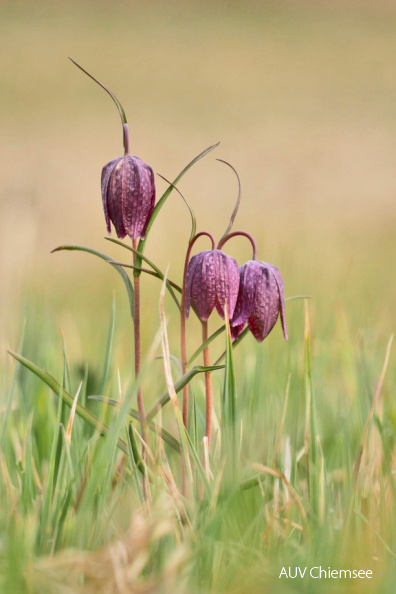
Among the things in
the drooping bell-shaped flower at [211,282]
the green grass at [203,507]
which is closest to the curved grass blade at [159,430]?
the green grass at [203,507]

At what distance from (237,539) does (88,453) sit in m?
0.23

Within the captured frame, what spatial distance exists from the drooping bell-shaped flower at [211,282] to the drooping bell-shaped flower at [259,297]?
0.02m

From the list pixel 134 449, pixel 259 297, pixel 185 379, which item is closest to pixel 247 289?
pixel 259 297

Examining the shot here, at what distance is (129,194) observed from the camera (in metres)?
0.97

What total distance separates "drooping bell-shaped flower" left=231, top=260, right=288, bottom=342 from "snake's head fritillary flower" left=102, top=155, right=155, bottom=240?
147mm

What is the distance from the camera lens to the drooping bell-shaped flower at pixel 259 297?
0.97 meters

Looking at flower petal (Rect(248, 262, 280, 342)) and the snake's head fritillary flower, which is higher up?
the snake's head fritillary flower

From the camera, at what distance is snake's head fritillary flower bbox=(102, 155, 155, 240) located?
0.96m

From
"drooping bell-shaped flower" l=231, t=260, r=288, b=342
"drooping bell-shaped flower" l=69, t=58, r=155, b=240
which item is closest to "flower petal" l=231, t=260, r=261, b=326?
"drooping bell-shaped flower" l=231, t=260, r=288, b=342

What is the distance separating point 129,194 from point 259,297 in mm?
206

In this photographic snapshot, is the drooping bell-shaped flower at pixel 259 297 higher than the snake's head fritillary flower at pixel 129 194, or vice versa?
the snake's head fritillary flower at pixel 129 194

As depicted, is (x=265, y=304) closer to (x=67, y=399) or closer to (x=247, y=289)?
(x=247, y=289)

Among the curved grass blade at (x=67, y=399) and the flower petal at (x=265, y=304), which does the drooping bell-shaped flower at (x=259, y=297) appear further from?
the curved grass blade at (x=67, y=399)

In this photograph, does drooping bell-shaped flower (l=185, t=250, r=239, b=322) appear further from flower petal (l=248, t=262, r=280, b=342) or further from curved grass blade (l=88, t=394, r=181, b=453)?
curved grass blade (l=88, t=394, r=181, b=453)
